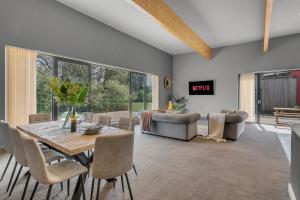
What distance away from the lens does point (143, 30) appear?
5285 millimetres

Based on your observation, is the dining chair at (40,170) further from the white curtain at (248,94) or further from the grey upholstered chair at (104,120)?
the white curtain at (248,94)

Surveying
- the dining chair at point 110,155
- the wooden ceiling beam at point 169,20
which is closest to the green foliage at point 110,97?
the wooden ceiling beam at point 169,20

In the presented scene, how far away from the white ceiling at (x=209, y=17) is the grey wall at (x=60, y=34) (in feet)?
0.89

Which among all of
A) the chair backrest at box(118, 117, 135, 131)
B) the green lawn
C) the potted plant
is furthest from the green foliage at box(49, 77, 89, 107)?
the green lawn

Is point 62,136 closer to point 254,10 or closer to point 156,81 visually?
point 254,10

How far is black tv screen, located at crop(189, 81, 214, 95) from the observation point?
24.2 ft

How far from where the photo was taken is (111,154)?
1.50 m

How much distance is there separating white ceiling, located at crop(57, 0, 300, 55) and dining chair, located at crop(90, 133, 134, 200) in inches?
96.0

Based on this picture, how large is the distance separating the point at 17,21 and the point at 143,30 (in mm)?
3257

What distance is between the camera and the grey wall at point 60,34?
3.12m

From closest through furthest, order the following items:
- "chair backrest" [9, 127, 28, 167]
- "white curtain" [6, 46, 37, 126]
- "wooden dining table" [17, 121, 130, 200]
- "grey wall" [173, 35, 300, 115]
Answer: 1. "wooden dining table" [17, 121, 130, 200]
2. "chair backrest" [9, 127, 28, 167]
3. "white curtain" [6, 46, 37, 126]
4. "grey wall" [173, 35, 300, 115]

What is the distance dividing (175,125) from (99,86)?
2717 millimetres

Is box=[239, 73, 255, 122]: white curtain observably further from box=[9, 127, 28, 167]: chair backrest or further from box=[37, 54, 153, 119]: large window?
box=[9, 127, 28, 167]: chair backrest

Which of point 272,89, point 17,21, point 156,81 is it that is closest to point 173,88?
point 156,81
